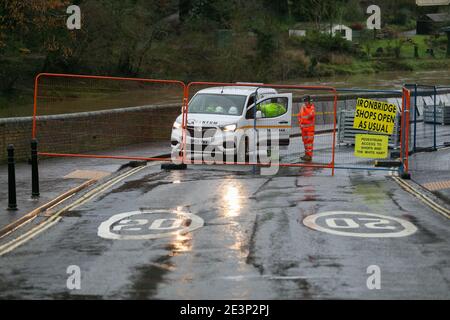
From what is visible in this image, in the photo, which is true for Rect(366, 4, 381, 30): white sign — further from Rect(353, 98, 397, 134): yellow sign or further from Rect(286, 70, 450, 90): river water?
Rect(353, 98, 397, 134): yellow sign

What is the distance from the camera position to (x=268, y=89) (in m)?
23.9

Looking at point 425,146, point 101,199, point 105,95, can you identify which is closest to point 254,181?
point 101,199

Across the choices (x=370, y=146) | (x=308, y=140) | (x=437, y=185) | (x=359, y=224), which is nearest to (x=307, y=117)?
(x=308, y=140)

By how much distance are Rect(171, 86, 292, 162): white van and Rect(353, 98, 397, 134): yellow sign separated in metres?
2.67

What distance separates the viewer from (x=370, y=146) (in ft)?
64.5

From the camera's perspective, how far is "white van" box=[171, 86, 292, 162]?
20.7 meters

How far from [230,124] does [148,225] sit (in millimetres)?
7697

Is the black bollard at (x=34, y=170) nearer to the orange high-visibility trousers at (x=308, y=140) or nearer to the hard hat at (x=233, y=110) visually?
the hard hat at (x=233, y=110)

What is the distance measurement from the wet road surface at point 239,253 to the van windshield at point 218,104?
180 inches

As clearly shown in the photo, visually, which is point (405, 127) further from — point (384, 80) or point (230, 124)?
point (384, 80)

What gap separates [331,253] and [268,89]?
509 inches

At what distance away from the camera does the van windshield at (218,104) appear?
2158cm

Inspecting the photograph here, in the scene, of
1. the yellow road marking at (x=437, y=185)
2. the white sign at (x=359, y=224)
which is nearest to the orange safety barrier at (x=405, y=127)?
the yellow road marking at (x=437, y=185)

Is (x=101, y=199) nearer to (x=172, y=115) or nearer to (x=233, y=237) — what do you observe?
(x=233, y=237)
